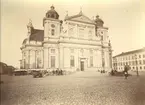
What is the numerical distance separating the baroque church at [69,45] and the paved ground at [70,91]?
1.20ft

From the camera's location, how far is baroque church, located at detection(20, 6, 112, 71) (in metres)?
2.95

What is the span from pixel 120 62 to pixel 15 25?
2.28 metres

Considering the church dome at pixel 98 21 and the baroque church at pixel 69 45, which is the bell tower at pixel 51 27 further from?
the church dome at pixel 98 21

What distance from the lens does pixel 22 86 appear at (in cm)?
254

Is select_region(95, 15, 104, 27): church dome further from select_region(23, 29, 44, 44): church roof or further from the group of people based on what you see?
the group of people

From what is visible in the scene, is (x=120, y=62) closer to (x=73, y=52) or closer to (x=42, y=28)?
(x=73, y=52)

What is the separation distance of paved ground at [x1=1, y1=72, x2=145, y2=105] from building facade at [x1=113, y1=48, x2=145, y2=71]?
0.88 ft

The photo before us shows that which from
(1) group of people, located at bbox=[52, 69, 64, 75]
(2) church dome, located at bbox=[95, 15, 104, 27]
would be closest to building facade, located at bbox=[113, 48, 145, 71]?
(2) church dome, located at bbox=[95, 15, 104, 27]

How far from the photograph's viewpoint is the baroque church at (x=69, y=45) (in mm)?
2945

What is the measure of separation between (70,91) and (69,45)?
1190 millimetres

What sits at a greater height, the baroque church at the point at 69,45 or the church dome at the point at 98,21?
the church dome at the point at 98,21

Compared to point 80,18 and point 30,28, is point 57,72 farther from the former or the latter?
point 80,18

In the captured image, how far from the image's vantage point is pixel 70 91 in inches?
102

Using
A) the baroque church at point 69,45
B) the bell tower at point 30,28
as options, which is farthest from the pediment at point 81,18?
the bell tower at point 30,28
